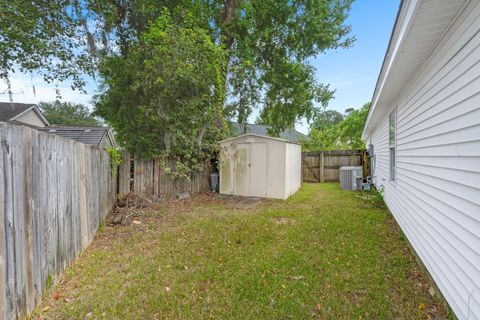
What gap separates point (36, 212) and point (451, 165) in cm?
392

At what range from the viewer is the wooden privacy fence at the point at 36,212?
1801mm

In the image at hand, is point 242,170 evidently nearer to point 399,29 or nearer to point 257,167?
point 257,167

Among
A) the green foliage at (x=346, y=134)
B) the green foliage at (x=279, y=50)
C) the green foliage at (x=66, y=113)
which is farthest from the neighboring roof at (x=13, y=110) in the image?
the green foliage at (x=66, y=113)

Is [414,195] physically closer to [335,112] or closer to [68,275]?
[68,275]

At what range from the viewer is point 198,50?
22.3ft

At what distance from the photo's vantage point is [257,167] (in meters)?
7.71

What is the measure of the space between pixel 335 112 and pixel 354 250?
142ft

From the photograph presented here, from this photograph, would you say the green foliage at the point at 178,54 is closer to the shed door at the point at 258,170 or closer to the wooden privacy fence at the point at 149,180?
the wooden privacy fence at the point at 149,180

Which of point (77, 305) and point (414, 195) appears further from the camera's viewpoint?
point (414, 195)

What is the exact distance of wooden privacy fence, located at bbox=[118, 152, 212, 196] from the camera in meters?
6.57

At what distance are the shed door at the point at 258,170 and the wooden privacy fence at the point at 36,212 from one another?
4989 millimetres

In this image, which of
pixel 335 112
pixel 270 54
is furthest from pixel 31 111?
pixel 335 112

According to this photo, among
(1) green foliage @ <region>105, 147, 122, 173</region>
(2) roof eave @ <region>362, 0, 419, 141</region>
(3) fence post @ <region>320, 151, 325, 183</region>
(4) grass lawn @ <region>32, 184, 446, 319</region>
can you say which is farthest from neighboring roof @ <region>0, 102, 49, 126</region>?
(2) roof eave @ <region>362, 0, 419, 141</region>

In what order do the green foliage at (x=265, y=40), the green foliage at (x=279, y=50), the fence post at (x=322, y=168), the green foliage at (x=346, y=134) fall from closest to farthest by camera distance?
the green foliage at (x=265, y=40), the green foliage at (x=279, y=50), the fence post at (x=322, y=168), the green foliage at (x=346, y=134)
